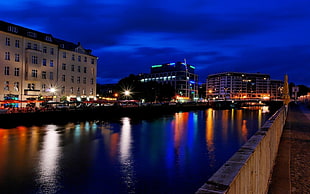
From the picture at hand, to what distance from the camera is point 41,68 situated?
178 feet

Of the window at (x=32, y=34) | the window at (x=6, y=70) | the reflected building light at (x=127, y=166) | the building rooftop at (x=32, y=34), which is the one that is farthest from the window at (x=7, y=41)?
the reflected building light at (x=127, y=166)

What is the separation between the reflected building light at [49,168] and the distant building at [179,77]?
139 metres

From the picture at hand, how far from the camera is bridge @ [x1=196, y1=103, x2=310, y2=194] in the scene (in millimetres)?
3037

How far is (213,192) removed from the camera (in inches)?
105

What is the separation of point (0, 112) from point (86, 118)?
52.8 ft

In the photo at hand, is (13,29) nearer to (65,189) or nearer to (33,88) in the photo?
(33,88)

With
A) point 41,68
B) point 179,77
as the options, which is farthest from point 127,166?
point 179,77

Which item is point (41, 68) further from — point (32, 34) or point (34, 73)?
point (32, 34)

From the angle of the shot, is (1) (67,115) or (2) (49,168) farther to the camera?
(1) (67,115)

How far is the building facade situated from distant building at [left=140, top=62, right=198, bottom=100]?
99812 mm

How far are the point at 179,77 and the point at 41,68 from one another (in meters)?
122

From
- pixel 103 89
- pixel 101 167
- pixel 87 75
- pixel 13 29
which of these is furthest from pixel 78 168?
pixel 103 89

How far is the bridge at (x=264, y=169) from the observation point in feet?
9.96

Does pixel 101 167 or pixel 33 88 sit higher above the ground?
pixel 33 88
